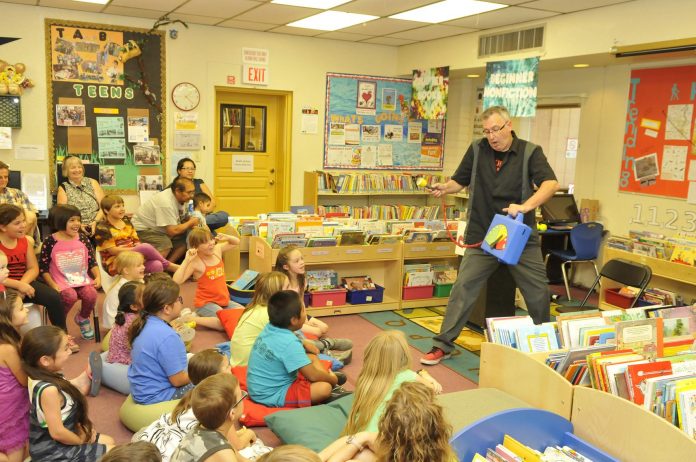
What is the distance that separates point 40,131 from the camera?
7008mm

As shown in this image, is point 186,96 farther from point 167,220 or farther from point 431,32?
point 431,32

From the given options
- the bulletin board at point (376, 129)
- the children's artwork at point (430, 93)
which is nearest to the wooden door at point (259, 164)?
the bulletin board at point (376, 129)

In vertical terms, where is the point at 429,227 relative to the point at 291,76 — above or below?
below

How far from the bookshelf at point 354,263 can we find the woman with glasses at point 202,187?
86 centimetres

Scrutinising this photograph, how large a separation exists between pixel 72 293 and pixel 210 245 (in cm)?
111

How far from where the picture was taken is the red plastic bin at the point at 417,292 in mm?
5961

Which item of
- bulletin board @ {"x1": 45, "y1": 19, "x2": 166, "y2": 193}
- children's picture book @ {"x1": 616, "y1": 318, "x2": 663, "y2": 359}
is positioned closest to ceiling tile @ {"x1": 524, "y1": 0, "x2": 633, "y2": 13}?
children's picture book @ {"x1": 616, "y1": 318, "x2": 663, "y2": 359}

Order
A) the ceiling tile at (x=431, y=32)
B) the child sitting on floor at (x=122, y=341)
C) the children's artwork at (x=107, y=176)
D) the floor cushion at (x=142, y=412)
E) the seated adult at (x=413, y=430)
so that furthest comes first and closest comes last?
1. the children's artwork at (x=107, y=176)
2. the ceiling tile at (x=431, y=32)
3. the child sitting on floor at (x=122, y=341)
4. the floor cushion at (x=142, y=412)
5. the seated adult at (x=413, y=430)

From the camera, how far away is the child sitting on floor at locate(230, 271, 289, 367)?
3852 mm

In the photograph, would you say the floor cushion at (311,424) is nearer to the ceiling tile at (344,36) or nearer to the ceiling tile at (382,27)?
the ceiling tile at (382,27)

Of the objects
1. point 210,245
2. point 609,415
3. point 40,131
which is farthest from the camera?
point 40,131

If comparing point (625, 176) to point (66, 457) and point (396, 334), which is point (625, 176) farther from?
point (66, 457)

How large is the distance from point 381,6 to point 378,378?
4.57 m

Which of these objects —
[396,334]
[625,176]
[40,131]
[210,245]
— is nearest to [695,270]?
[625,176]
